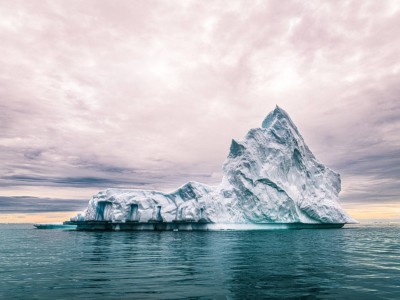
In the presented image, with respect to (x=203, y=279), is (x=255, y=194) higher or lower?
higher

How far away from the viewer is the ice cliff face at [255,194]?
207 ft

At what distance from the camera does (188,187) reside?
65812 millimetres

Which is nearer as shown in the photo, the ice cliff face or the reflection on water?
the reflection on water

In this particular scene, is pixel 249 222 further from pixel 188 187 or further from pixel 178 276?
pixel 178 276

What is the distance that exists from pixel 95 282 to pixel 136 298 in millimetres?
3687

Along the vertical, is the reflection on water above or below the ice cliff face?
below

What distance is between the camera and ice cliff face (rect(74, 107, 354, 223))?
6316cm

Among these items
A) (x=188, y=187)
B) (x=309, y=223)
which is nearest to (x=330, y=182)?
(x=309, y=223)

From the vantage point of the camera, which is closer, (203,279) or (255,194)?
(203,279)

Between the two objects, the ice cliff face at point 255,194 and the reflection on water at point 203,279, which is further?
the ice cliff face at point 255,194

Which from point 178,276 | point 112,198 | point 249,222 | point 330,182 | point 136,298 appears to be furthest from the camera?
point 330,182

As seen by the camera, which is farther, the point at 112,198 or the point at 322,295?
the point at 112,198

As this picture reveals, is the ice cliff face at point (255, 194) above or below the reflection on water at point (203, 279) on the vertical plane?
above

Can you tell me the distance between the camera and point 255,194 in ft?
206
